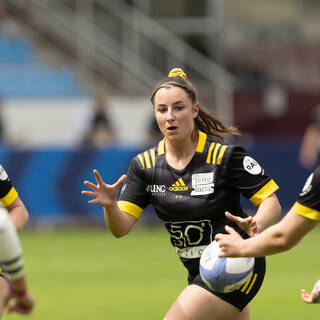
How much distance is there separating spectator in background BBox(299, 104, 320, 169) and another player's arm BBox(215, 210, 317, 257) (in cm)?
1158

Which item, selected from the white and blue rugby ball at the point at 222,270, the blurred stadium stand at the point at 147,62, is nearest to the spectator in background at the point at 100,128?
the blurred stadium stand at the point at 147,62

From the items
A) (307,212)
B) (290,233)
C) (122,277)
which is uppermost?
(307,212)

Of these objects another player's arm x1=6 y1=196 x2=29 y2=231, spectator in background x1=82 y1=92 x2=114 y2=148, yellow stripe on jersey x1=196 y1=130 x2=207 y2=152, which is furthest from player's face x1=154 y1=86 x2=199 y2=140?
spectator in background x1=82 y1=92 x2=114 y2=148

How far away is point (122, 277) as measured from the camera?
1232cm

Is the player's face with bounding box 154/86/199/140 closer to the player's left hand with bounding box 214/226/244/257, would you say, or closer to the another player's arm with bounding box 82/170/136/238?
the another player's arm with bounding box 82/170/136/238

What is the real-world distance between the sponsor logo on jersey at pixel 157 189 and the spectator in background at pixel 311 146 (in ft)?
34.4

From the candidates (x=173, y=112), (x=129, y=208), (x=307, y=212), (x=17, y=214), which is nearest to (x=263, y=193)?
(x=173, y=112)

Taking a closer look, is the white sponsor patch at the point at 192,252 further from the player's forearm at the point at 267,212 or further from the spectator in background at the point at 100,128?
the spectator in background at the point at 100,128

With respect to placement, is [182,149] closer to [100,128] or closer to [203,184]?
[203,184]

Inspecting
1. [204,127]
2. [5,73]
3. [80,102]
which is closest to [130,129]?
[80,102]

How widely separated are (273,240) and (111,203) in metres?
1.31

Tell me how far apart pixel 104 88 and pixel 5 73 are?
2257 millimetres

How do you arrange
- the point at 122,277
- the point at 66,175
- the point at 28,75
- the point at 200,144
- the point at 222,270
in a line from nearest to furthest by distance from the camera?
1. the point at 222,270
2. the point at 200,144
3. the point at 122,277
4. the point at 66,175
5. the point at 28,75

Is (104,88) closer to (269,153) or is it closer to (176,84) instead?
(269,153)
